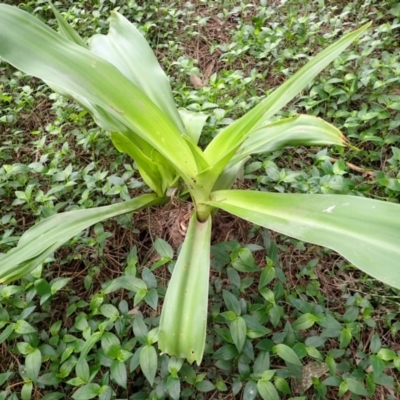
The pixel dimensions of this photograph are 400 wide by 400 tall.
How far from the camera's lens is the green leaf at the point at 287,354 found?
861 millimetres

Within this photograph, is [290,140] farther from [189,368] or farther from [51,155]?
[51,155]

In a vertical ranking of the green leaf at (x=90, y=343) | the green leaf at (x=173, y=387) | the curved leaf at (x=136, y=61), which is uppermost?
the curved leaf at (x=136, y=61)

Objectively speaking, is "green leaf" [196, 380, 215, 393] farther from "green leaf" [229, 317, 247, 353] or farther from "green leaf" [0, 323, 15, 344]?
"green leaf" [0, 323, 15, 344]

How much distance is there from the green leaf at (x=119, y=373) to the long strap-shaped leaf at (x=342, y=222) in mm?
423

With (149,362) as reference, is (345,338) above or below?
below

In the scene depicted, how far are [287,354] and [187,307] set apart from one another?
248 mm

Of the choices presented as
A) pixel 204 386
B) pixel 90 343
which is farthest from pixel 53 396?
pixel 204 386

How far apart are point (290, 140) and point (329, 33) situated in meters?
0.84

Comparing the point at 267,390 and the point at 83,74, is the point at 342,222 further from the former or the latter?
the point at 83,74

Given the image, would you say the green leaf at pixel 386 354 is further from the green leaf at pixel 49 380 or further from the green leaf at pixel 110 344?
the green leaf at pixel 49 380

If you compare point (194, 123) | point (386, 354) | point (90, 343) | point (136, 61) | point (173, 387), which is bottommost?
point (386, 354)

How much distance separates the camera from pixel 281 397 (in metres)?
0.91

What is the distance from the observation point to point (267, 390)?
830mm

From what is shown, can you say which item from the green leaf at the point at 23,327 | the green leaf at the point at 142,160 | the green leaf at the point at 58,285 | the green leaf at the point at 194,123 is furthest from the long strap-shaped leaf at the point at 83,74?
the green leaf at the point at 23,327
